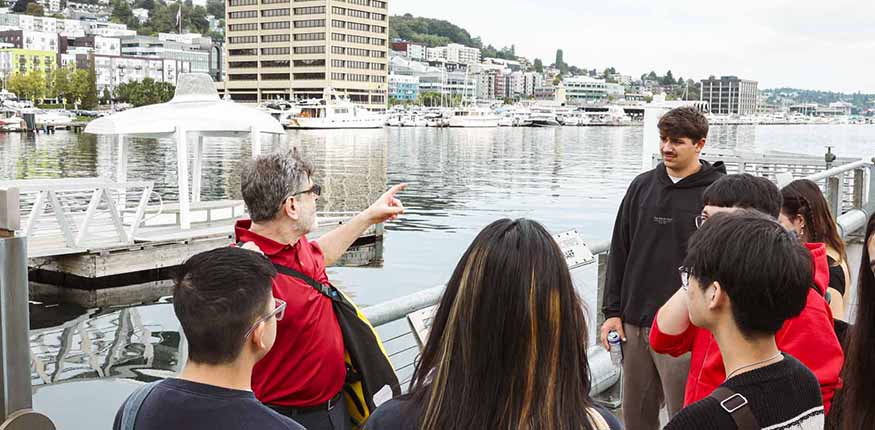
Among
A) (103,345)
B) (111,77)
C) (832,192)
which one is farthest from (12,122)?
(832,192)

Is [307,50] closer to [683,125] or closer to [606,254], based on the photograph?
[606,254]

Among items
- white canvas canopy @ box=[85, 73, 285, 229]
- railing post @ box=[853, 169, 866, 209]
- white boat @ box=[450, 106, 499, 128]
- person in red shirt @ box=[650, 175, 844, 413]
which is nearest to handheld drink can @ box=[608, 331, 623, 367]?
person in red shirt @ box=[650, 175, 844, 413]

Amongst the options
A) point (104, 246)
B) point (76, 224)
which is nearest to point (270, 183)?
point (104, 246)

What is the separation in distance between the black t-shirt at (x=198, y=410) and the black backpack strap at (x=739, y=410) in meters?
1.08

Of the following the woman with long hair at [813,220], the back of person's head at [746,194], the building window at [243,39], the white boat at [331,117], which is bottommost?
the woman with long hair at [813,220]

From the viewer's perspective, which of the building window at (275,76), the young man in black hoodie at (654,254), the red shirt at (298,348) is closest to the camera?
the red shirt at (298,348)

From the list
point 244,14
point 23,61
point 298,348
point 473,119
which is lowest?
point 298,348

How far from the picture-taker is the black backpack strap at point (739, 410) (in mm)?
2076

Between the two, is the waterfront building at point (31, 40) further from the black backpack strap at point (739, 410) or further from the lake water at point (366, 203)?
the black backpack strap at point (739, 410)

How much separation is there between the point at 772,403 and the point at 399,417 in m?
0.91

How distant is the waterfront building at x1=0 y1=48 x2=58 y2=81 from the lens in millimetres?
165250

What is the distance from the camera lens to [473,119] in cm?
14462

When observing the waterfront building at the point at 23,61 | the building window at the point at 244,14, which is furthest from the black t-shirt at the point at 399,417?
the waterfront building at the point at 23,61

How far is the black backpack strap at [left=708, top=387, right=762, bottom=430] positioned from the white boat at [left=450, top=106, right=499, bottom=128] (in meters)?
142
